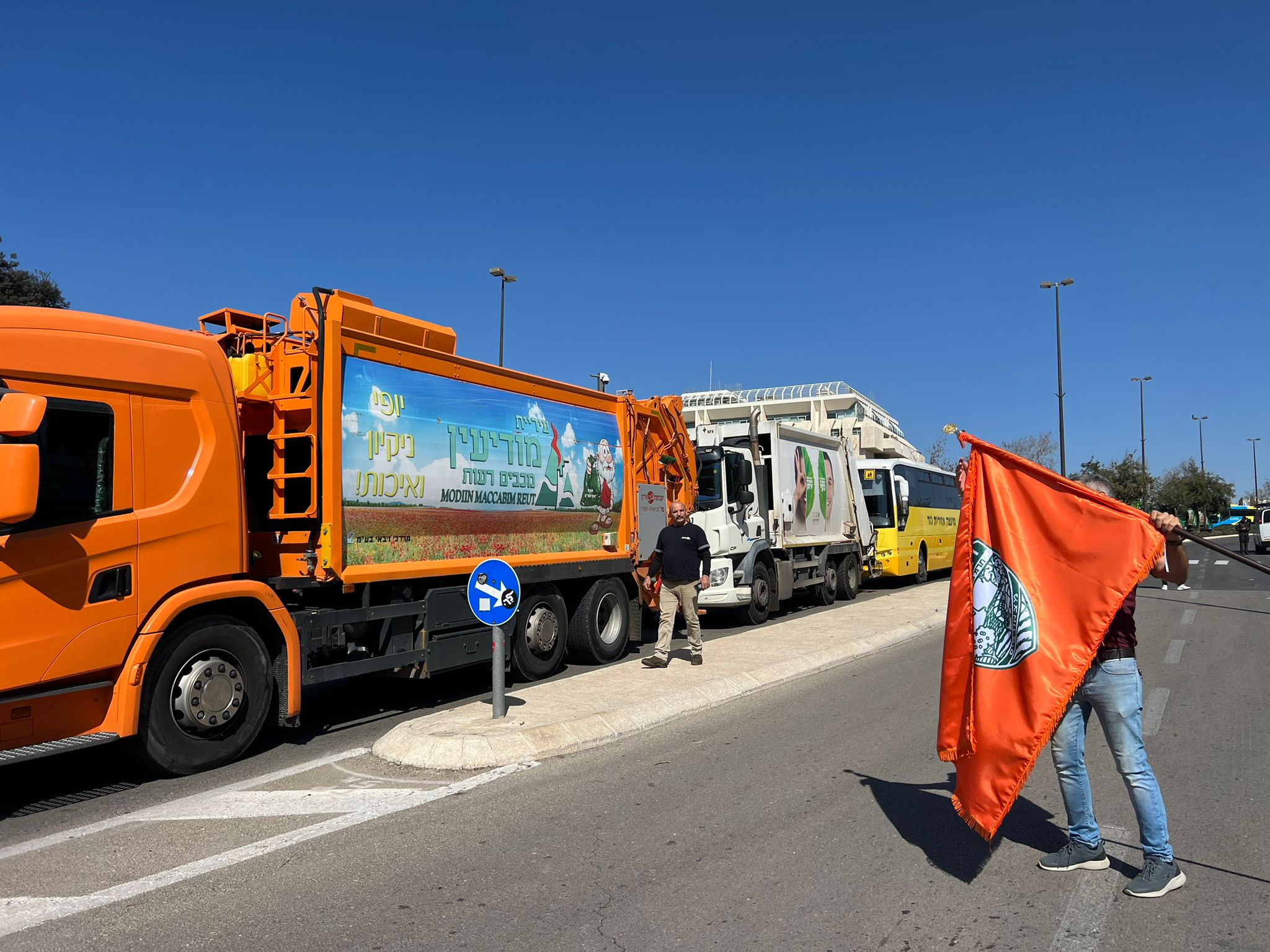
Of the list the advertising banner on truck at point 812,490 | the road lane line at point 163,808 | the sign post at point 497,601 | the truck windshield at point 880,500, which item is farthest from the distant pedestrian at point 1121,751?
the truck windshield at point 880,500

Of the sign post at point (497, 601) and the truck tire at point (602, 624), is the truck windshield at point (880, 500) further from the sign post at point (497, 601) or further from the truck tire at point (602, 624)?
the sign post at point (497, 601)

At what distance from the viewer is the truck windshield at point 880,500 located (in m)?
23.5

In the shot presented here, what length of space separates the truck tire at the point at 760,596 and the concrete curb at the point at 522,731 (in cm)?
645

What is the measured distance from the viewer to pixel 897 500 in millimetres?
23672

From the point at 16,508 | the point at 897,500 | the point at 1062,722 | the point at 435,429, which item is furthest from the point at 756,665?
the point at 897,500

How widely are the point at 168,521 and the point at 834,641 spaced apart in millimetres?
8418

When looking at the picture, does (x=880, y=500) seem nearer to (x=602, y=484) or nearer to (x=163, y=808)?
(x=602, y=484)

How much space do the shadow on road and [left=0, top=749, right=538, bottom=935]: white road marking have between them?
8.32 ft

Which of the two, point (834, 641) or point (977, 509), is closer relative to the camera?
point (977, 509)

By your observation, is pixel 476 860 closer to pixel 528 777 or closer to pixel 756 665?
pixel 528 777

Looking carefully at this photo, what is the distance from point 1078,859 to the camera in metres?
4.46

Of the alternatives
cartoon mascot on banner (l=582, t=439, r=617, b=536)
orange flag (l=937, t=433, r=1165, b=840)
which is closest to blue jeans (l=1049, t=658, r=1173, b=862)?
orange flag (l=937, t=433, r=1165, b=840)

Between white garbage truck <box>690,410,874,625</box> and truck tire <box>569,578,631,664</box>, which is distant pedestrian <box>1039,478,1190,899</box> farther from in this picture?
white garbage truck <box>690,410,874,625</box>

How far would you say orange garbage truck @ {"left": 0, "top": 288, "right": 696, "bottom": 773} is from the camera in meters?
5.84
